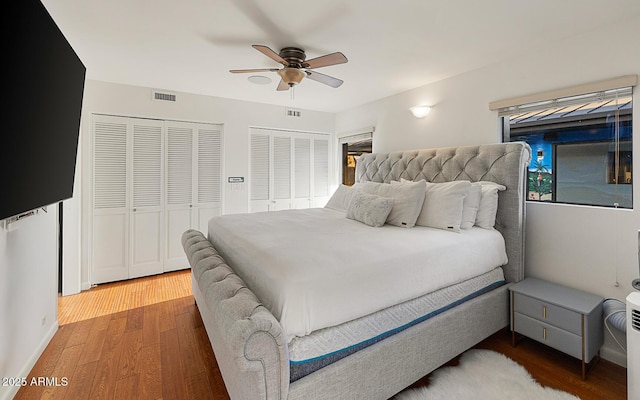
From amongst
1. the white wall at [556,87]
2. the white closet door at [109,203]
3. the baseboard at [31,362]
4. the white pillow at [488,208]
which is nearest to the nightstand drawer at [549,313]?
the white wall at [556,87]

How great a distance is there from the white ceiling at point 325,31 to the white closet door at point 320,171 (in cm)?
199

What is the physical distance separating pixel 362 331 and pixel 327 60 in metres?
1.99

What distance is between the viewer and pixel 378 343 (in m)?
1.62

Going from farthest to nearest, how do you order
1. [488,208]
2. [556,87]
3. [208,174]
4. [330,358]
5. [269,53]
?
[208,174], [488,208], [556,87], [269,53], [330,358]

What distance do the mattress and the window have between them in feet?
4.36

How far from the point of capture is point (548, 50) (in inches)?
98.4

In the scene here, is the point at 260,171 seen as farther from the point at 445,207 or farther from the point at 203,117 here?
the point at 445,207

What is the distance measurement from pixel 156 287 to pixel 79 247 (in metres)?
1.00

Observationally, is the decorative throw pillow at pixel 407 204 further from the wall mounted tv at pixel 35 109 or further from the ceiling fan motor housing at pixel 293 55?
the wall mounted tv at pixel 35 109

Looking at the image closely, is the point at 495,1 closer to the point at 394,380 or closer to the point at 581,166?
the point at 581,166

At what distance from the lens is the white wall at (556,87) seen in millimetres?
2109

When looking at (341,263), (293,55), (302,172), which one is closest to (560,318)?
(341,263)

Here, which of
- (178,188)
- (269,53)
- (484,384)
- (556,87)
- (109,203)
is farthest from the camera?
(178,188)

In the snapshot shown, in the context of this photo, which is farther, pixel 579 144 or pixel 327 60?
pixel 579 144
